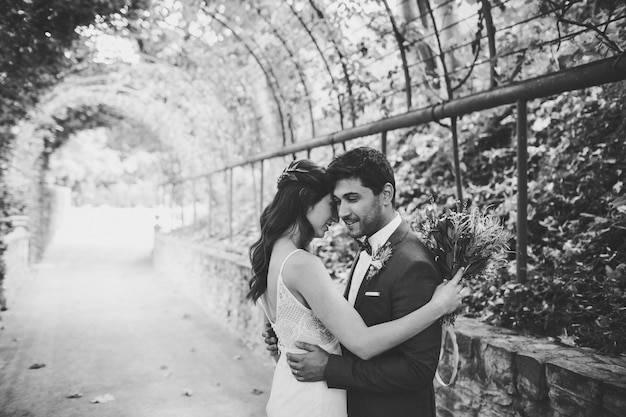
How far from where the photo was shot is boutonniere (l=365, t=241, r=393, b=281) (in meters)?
1.82

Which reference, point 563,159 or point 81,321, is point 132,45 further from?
point 563,159

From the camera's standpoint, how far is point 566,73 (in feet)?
8.91

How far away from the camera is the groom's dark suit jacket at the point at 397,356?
174 centimetres

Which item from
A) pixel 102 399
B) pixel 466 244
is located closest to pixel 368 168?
pixel 466 244

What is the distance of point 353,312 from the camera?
1.83m

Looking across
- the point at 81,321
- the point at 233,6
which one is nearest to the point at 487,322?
the point at 233,6

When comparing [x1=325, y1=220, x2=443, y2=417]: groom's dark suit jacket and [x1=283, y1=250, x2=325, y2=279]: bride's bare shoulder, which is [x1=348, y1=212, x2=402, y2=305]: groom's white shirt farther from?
[x1=283, y1=250, x2=325, y2=279]: bride's bare shoulder

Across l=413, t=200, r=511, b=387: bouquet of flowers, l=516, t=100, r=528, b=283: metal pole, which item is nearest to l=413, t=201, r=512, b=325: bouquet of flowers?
l=413, t=200, r=511, b=387: bouquet of flowers

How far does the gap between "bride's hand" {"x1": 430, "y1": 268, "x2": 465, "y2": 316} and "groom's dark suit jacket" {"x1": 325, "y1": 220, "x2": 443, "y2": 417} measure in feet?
0.12

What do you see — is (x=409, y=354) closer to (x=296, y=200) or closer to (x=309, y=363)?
(x=309, y=363)

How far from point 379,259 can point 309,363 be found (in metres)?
0.52

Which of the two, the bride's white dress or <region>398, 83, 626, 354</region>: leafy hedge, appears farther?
<region>398, 83, 626, 354</region>: leafy hedge

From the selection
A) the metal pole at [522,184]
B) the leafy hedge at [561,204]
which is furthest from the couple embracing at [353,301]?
the metal pole at [522,184]

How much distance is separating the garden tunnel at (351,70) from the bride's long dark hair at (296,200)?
1493 millimetres
